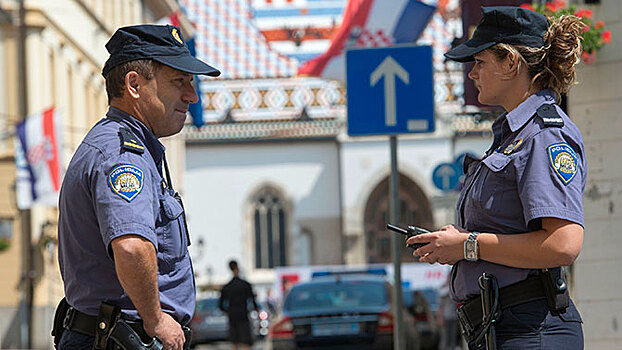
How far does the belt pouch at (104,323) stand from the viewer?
429cm

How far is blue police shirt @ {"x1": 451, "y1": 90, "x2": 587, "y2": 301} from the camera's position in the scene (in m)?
4.05

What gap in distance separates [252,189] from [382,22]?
3635 centimetres

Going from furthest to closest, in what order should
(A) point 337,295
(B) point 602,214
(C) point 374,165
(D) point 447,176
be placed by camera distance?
(C) point 374,165
(D) point 447,176
(A) point 337,295
(B) point 602,214

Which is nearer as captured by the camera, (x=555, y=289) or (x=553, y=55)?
(x=555, y=289)

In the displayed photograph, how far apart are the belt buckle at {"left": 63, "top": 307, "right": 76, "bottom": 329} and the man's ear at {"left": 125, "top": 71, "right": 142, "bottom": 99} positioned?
763 millimetres

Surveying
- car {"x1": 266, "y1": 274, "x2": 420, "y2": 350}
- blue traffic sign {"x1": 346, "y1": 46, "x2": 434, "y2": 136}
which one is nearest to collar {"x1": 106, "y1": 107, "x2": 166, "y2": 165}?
blue traffic sign {"x1": 346, "y1": 46, "x2": 434, "y2": 136}

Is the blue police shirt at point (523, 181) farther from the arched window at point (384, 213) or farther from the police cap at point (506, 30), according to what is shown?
the arched window at point (384, 213)

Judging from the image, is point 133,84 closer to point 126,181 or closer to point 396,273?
point 126,181

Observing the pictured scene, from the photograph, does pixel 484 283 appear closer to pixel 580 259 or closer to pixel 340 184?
pixel 580 259

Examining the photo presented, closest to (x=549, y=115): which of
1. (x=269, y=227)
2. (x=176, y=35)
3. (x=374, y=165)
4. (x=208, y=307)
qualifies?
(x=176, y=35)

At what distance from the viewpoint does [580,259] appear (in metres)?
9.00

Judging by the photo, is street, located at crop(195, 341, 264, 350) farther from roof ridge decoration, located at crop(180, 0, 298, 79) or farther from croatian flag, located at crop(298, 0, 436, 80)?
roof ridge decoration, located at crop(180, 0, 298, 79)

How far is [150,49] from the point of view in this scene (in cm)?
448

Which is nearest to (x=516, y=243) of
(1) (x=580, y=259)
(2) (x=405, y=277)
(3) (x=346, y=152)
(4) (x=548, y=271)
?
(4) (x=548, y=271)
